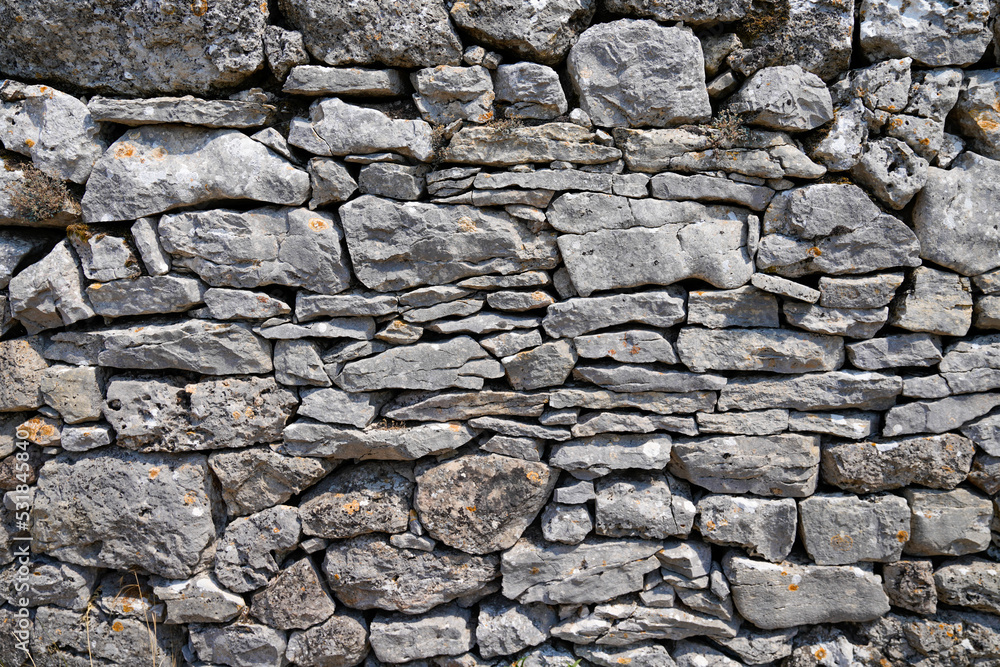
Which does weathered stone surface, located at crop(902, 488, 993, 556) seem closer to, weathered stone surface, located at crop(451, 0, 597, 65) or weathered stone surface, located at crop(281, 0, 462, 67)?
weathered stone surface, located at crop(451, 0, 597, 65)

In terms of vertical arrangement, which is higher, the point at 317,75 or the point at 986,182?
the point at 317,75

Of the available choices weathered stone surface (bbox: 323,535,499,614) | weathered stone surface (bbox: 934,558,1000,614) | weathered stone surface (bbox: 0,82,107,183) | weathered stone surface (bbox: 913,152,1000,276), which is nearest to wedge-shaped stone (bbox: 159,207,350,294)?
weathered stone surface (bbox: 0,82,107,183)

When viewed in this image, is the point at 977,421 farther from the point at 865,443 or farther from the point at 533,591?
the point at 533,591

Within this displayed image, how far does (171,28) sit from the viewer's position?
9.53 feet

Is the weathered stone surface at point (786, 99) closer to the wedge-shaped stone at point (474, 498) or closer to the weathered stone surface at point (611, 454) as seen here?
the weathered stone surface at point (611, 454)

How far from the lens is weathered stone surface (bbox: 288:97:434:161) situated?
297 centimetres

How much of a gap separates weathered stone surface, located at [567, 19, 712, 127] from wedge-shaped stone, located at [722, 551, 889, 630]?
258 cm

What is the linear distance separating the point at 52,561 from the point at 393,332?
2.49m

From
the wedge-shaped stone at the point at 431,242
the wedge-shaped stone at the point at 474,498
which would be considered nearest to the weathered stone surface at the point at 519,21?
the wedge-shaped stone at the point at 431,242

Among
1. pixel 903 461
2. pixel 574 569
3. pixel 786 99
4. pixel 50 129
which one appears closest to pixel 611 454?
pixel 574 569

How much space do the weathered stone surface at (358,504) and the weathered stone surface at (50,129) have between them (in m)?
2.23

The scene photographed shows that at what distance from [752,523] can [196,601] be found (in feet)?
10.6

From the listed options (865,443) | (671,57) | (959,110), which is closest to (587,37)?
(671,57)

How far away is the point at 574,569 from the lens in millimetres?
3248
